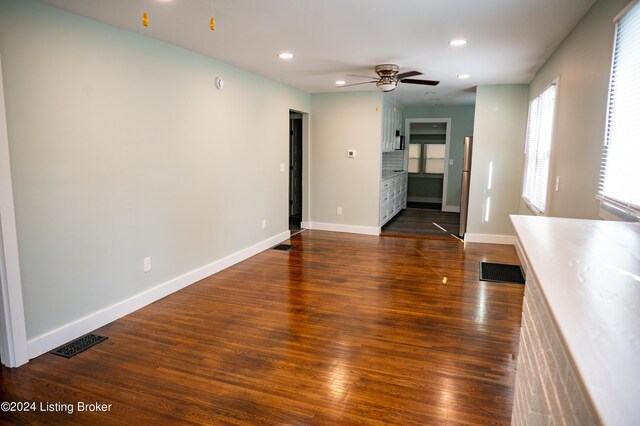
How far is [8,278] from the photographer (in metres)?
2.56

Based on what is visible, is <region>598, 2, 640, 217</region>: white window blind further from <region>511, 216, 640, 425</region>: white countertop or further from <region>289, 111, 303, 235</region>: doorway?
<region>289, 111, 303, 235</region>: doorway

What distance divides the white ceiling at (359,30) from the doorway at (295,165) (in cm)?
270

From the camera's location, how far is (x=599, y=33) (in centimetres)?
268

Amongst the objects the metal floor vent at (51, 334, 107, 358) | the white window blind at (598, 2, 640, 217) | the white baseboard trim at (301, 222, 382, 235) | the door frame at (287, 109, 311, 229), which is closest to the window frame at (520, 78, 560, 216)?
the white window blind at (598, 2, 640, 217)

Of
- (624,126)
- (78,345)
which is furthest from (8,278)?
(624,126)

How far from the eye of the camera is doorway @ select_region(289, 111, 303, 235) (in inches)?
303

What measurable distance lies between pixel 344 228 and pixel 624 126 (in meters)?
5.18

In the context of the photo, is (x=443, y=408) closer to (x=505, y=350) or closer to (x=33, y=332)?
(x=505, y=350)

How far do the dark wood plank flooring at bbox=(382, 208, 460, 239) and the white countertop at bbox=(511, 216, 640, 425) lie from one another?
211 inches

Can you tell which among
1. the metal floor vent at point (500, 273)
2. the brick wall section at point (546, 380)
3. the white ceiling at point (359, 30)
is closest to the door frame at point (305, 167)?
the white ceiling at point (359, 30)

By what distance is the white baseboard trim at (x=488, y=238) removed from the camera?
6.36m

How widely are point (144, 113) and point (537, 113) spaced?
15.1 ft

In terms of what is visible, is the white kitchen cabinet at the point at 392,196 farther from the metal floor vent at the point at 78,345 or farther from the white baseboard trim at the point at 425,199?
the metal floor vent at the point at 78,345

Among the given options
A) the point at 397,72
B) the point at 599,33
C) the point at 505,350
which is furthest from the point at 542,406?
the point at 397,72
